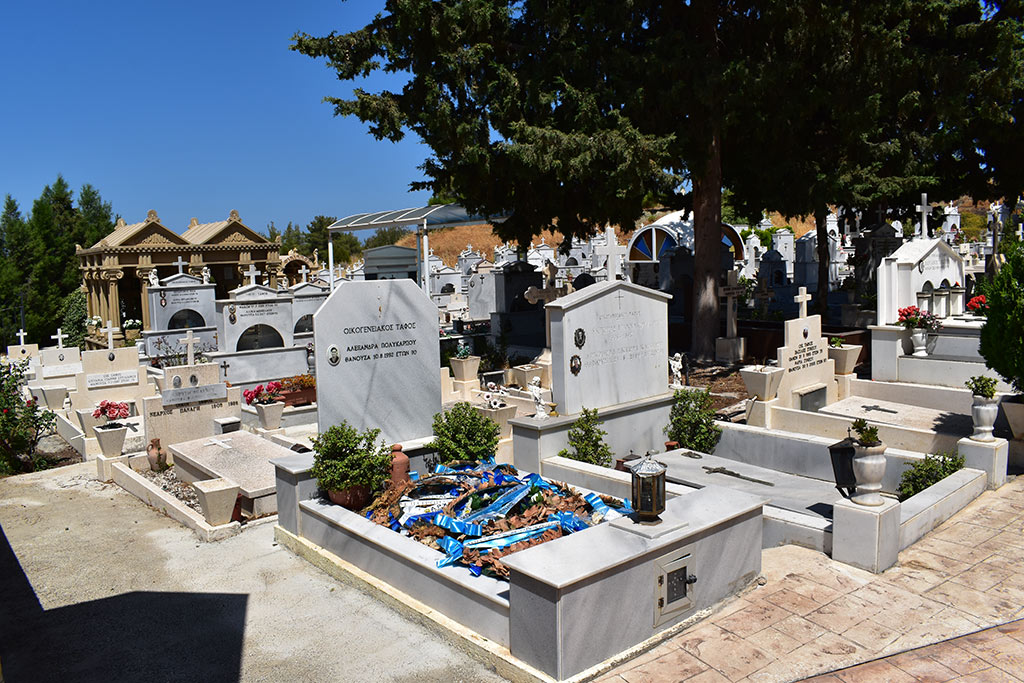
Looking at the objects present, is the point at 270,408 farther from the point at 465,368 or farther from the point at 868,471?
the point at 868,471

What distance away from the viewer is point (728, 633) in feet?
16.4

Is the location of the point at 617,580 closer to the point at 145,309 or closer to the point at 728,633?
the point at 728,633

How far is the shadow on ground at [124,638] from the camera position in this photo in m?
5.12

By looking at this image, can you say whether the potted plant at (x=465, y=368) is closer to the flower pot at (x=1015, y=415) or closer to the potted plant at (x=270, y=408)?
the potted plant at (x=270, y=408)

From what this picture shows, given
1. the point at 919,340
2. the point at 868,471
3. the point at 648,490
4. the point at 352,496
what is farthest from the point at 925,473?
the point at 919,340

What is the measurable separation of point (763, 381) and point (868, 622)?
596 centimetres

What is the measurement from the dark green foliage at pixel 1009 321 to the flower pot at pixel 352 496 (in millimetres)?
7142

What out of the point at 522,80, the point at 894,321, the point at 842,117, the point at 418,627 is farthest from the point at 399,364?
the point at 842,117

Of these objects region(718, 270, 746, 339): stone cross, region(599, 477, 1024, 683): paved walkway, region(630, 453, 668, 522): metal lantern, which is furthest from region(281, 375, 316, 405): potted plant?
region(630, 453, 668, 522): metal lantern

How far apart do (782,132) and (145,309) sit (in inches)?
1021

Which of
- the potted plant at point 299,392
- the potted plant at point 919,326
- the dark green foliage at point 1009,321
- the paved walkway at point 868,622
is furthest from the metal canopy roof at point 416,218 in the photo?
the paved walkway at point 868,622

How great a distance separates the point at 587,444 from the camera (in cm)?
832

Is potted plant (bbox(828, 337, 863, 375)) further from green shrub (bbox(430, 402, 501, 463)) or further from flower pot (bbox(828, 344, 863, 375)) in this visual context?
green shrub (bbox(430, 402, 501, 463))

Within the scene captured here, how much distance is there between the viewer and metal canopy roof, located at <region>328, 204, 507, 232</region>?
72.1 feet
